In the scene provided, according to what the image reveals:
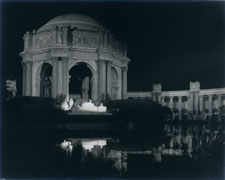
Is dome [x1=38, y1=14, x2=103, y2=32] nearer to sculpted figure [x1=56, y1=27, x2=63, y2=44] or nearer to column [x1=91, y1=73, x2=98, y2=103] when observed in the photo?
sculpted figure [x1=56, y1=27, x2=63, y2=44]

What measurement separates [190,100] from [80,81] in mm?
26940

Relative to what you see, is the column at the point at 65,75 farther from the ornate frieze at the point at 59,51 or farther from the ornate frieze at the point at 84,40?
the ornate frieze at the point at 84,40

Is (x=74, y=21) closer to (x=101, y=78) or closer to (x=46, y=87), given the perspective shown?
(x=101, y=78)

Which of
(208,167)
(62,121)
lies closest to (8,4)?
(208,167)

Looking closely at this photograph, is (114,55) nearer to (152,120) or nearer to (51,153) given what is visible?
(152,120)

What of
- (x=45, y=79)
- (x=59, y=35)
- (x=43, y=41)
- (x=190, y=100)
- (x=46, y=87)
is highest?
(x=59, y=35)

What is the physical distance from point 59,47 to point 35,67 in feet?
22.0

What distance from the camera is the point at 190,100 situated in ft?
277

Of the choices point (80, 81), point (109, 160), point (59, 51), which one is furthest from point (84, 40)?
point (109, 160)

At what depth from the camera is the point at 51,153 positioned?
2058 centimetres

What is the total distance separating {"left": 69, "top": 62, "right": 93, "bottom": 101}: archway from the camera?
70.1m

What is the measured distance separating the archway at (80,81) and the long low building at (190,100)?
1480cm

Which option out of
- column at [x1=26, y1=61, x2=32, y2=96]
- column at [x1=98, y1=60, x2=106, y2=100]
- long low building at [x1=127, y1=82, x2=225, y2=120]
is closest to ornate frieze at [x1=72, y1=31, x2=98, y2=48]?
column at [x1=98, y1=60, x2=106, y2=100]

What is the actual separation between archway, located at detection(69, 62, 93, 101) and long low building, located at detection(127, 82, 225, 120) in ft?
48.6
